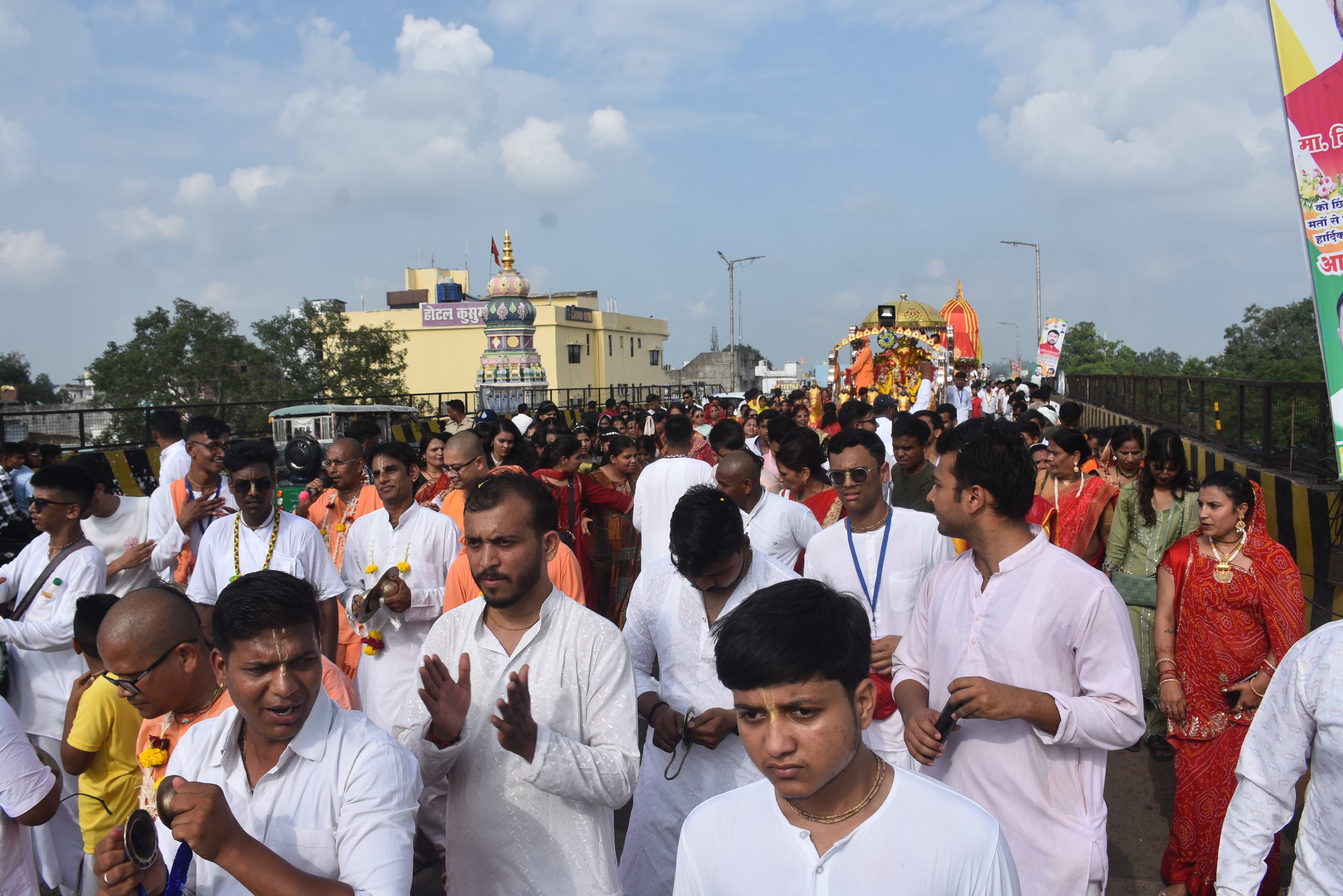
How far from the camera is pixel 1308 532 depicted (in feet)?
22.7

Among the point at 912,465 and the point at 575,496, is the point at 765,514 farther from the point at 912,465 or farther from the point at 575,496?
the point at 575,496

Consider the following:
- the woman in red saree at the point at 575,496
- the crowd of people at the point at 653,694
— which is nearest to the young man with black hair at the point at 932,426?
the crowd of people at the point at 653,694

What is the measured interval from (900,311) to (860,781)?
140 ft

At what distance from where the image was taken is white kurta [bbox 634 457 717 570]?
5832 mm

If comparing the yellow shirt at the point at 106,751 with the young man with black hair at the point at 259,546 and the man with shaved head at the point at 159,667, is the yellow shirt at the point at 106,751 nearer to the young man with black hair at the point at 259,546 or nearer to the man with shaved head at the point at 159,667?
the man with shaved head at the point at 159,667

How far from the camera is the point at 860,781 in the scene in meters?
1.67

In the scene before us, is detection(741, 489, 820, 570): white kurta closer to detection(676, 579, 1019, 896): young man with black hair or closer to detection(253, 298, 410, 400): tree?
detection(676, 579, 1019, 896): young man with black hair

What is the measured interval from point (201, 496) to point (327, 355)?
103 feet

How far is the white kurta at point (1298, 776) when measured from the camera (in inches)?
83.7

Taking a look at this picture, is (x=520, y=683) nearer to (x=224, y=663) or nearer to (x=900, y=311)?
(x=224, y=663)

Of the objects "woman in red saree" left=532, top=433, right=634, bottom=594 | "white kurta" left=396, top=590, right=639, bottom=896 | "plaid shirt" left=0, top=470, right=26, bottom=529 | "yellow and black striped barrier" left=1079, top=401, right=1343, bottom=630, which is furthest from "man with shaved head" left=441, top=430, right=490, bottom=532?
"yellow and black striped barrier" left=1079, top=401, right=1343, bottom=630

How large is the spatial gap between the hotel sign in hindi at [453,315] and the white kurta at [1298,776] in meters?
53.0

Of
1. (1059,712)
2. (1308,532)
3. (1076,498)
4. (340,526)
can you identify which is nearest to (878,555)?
(1059,712)

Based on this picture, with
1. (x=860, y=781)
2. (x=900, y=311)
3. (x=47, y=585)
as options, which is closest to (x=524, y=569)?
(x=860, y=781)
